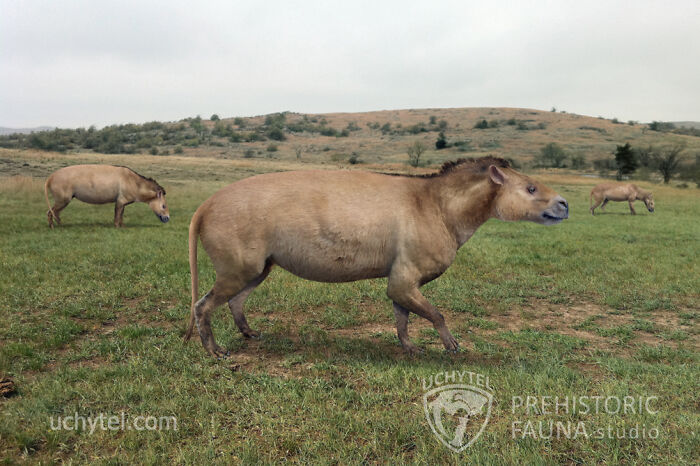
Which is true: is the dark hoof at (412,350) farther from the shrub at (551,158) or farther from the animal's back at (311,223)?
the shrub at (551,158)

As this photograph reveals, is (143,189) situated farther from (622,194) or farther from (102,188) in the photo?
(622,194)

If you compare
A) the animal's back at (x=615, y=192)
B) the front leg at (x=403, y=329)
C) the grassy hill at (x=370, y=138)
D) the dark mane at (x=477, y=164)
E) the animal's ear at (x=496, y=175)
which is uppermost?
the grassy hill at (x=370, y=138)

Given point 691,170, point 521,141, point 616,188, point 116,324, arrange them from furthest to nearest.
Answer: point 521,141 < point 691,170 < point 616,188 < point 116,324

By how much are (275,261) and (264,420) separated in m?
1.83

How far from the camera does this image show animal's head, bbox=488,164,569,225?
469 cm

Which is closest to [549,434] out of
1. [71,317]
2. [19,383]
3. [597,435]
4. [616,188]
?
[597,435]

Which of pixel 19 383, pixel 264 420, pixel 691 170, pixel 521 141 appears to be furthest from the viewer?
pixel 521 141

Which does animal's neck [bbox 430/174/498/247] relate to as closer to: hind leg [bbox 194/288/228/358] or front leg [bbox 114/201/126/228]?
hind leg [bbox 194/288/228/358]

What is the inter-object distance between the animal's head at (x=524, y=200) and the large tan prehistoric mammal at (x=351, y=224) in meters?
0.01

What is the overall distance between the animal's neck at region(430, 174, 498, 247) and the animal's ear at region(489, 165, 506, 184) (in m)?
0.11

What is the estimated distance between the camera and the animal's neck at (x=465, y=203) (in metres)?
4.92

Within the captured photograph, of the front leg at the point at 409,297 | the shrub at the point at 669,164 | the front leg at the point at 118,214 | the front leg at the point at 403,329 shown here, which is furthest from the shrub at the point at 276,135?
the front leg at the point at 409,297

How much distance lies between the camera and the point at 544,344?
5.66 meters

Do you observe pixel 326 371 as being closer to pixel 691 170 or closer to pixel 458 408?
pixel 458 408
